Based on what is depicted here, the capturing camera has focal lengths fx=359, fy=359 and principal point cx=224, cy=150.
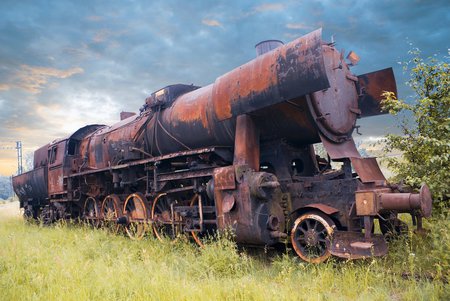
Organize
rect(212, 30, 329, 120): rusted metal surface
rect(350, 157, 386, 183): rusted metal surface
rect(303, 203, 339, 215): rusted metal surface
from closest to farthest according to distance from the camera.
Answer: rect(212, 30, 329, 120): rusted metal surface, rect(303, 203, 339, 215): rusted metal surface, rect(350, 157, 386, 183): rusted metal surface

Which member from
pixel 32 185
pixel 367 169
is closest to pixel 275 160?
pixel 367 169

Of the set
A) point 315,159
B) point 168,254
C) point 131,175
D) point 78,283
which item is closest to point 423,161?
point 315,159

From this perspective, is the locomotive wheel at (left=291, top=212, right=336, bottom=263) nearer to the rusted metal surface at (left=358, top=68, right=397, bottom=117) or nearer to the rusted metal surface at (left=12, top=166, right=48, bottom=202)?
the rusted metal surface at (left=358, top=68, right=397, bottom=117)

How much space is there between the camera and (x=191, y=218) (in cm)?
716

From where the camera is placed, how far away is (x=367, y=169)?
5.70m

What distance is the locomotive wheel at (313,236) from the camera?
5070mm

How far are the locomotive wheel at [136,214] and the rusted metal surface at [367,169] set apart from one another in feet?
16.0

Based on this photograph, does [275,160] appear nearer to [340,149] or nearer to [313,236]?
[340,149]

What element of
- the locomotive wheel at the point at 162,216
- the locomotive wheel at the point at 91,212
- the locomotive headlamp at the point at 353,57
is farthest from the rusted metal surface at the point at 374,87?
the locomotive wheel at the point at 91,212

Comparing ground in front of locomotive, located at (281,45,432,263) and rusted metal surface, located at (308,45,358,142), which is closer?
ground in front of locomotive, located at (281,45,432,263)

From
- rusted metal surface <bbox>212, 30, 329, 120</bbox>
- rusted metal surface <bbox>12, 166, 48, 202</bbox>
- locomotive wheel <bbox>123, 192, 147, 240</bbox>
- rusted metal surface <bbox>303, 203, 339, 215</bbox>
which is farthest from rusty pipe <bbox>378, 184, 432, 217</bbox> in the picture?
rusted metal surface <bbox>12, 166, 48, 202</bbox>

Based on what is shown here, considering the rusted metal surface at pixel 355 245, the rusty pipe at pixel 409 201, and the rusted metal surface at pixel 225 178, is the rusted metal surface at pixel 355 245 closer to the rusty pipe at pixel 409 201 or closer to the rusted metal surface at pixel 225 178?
the rusty pipe at pixel 409 201

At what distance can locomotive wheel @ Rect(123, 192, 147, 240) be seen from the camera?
8.66 metres

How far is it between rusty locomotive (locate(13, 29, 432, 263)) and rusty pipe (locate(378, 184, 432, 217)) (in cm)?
1
